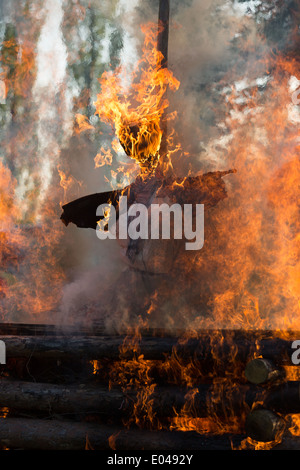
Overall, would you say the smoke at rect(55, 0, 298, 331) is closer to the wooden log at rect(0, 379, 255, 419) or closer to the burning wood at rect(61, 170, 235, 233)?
the burning wood at rect(61, 170, 235, 233)

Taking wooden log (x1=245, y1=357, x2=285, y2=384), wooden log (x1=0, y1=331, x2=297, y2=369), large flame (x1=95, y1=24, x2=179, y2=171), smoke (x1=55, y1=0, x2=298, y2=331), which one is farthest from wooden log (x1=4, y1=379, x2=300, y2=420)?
large flame (x1=95, y1=24, x2=179, y2=171)

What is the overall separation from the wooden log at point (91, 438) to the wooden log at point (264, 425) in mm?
223

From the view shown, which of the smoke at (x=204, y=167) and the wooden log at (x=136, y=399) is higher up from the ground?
the smoke at (x=204, y=167)

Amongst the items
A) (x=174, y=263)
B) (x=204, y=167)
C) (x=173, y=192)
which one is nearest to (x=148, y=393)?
(x=174, y=263)

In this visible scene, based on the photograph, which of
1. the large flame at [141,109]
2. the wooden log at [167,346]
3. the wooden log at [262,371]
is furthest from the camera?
the large flame at [141,109]

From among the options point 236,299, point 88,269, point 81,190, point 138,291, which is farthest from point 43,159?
point 236,299

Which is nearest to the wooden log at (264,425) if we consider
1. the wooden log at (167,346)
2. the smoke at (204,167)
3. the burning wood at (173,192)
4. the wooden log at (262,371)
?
the wooden log at (262,371)

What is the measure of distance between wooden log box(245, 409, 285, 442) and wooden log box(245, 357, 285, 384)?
1.05ft

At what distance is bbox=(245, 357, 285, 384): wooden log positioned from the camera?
422 centimetres

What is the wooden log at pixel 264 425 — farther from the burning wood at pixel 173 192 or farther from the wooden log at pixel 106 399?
the burning wood at pixel 173 192

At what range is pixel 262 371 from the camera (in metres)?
4.24

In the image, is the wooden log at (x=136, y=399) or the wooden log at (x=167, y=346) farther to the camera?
the wooden log at (x=167, y=346)

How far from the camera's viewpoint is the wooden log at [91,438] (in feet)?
13.5

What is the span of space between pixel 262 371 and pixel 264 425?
541 millimetres
